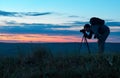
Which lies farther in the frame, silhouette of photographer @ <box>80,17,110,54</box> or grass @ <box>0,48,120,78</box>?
silhouette of photographer @ <box>80,17,110,54</box>

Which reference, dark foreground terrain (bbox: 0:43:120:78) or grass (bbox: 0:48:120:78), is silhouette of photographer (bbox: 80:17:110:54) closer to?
dark foreground terrain (bbox: 0:43:120:78)

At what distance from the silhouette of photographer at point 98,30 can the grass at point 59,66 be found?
8.03 ft

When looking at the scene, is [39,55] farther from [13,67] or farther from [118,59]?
[118,59]

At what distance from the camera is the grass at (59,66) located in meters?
14.1

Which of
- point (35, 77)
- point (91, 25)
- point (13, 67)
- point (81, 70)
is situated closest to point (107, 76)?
point (81, 70)

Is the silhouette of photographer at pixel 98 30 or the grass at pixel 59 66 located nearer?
the grass at pixel 59 66

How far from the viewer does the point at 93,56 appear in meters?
15.9

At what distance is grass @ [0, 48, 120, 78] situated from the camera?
555 inches

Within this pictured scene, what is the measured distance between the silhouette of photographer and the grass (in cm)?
245

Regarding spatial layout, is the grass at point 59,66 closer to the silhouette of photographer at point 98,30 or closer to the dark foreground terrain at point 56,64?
the dark foreground terrain at point 56,64

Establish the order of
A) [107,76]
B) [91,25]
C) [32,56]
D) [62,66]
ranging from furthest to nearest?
[91,25], [32,56], [62,66], [107,76]

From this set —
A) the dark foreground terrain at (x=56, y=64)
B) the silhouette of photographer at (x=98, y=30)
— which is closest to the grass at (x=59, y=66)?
the dark foreground terrain at (x=56, y=64)

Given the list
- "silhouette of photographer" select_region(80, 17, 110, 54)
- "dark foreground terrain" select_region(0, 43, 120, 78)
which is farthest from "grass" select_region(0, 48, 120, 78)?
"silhouette of photographer" select_region(80, 17, 110, 54)

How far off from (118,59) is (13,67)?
10.3 feet
